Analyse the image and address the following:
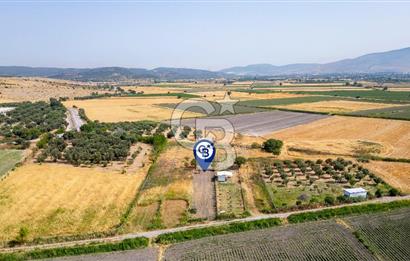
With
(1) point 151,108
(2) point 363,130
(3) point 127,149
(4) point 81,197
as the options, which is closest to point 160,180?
(4) point 81,197

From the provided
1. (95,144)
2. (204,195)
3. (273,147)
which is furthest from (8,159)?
(273,147)

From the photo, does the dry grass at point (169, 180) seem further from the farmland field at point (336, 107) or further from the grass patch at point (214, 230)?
the farmland field at point (336, 107)

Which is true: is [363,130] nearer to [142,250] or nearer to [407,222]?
[407,222]

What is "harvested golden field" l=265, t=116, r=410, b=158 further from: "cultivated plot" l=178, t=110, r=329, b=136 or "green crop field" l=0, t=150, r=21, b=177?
"green crop field" l=0, t=150, r=21, b=177

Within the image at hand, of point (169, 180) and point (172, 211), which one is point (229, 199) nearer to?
point (172, 211)

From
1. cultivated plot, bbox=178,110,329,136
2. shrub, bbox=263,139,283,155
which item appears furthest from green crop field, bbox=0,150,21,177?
cultivated plot, bbox=178,110,329,136

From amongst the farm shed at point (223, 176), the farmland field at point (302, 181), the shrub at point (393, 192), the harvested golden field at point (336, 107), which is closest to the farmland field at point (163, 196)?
the farm shed at point (223, 176)

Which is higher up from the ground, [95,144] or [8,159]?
[95,144]
